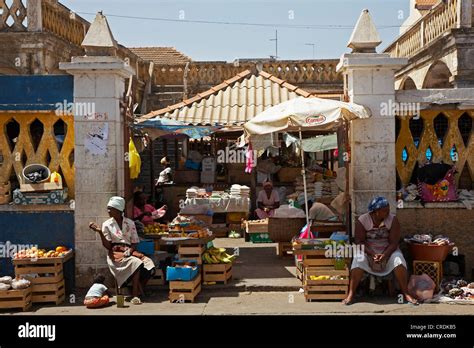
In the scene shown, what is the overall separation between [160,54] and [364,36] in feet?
65.0

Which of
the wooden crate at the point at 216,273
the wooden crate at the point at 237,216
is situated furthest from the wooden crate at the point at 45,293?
the wooden crate at the point at 237,216

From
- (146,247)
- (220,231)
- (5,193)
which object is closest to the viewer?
(5,193)

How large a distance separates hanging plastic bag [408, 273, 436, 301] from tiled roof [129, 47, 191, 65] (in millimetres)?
19647

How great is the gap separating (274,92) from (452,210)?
597cm

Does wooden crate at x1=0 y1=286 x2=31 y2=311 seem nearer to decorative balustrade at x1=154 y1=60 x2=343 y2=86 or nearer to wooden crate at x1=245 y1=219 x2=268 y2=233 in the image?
wooden crate at x1=245 y1=219 x2=268 y2=233

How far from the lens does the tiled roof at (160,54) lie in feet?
86.1

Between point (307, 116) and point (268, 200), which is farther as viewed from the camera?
point (268, 200)

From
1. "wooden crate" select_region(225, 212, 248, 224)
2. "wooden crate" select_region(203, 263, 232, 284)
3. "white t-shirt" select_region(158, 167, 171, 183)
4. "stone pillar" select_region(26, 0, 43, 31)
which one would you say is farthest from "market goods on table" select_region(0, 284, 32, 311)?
"white t-shirt" select_region(158, 167, 171, 183)

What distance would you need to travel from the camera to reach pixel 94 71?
8406 millimetres

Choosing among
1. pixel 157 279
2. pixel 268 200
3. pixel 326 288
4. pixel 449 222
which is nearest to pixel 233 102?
pixel 268 200

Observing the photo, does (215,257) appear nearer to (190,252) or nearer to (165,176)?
(190,252)

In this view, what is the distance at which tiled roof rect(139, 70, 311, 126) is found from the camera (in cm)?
1236

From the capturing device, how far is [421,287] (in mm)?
7840

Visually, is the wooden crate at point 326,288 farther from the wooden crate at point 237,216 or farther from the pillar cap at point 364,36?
the wooden crate at point 237,216
